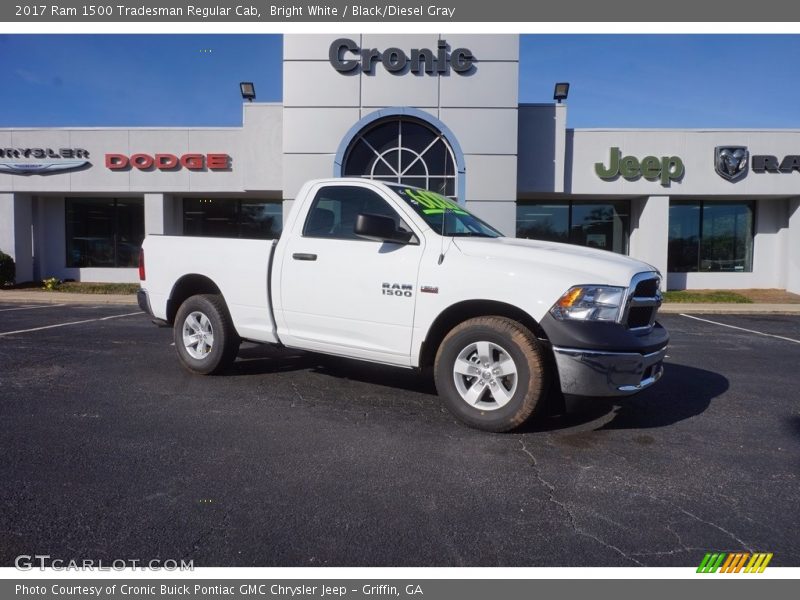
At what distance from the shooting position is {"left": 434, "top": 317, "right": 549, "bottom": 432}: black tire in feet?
14.0

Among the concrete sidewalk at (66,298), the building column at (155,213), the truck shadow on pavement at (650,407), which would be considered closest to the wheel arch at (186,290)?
the truck shadow on pavement at (650,407)

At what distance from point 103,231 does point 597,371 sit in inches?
820

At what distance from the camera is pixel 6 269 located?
1845 cm

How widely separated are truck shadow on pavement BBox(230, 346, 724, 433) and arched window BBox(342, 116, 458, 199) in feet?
32.1

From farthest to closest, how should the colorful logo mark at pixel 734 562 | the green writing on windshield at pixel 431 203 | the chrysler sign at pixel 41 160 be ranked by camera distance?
the chrysler sign at pixel 41 160 → the green writing on windshield at pixel 431 203 → the colorful logo mark at pixel 734 562

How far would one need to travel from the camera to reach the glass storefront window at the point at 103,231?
2070cm

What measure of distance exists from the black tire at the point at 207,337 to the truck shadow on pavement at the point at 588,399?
0.29 meters

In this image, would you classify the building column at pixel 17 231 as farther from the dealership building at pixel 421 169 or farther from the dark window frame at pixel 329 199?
the dark window frame at pixel 329 199

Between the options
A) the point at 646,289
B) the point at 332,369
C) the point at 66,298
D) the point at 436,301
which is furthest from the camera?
the point at 66,298

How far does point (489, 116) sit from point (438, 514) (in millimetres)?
14930

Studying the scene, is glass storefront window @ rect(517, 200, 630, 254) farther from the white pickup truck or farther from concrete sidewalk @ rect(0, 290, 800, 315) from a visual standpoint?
the white pickup truck

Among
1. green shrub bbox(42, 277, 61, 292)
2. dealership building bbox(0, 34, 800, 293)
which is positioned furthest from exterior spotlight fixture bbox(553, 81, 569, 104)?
green shrub bbox(42, 277, 61, 292)

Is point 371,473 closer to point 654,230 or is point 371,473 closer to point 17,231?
point 654,230

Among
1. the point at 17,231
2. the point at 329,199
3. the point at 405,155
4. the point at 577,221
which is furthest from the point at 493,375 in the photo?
the point at 17,231
